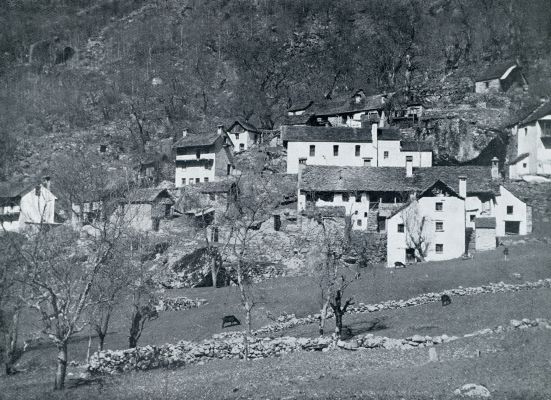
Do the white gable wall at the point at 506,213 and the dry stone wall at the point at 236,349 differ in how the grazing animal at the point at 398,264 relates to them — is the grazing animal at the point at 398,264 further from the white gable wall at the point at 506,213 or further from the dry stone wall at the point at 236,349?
the dry stone wall at the point at 236,349

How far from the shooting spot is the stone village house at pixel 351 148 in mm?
70938

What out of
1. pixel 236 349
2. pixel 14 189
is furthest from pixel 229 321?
pixel 14 189

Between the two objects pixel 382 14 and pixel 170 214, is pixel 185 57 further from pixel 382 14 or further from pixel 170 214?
pixel 170 214

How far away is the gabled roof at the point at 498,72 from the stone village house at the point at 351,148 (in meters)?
21.1

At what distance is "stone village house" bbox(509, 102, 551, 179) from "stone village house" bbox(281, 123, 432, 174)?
10.4m

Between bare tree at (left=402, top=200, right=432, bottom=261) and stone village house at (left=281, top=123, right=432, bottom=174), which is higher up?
stone village house at (left=281, top=123, right=432, bottom=174)

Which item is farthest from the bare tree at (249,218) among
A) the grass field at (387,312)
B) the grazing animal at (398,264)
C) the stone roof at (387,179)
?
the grazing animal at (398,264)

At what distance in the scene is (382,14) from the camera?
12700 centimetres

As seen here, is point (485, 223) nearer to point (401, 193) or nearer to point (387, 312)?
point (401, 193)

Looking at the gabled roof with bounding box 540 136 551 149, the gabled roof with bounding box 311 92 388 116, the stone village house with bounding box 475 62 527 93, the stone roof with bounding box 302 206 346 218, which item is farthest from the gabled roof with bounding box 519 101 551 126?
the gabled roof with bounding box 311 92 388 116

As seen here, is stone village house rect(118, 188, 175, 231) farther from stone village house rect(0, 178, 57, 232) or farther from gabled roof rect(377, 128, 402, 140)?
gabled roof rect(377, 128, 402, 140)

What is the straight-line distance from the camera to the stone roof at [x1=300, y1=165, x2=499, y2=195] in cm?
5831

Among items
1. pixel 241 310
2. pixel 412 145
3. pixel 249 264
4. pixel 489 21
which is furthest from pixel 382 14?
pixel 241 310

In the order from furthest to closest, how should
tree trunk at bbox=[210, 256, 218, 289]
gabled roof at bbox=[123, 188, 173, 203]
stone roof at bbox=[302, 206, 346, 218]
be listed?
gabled roof at bbox=[123, 188, 173, 203] → stone roof at bbox=[302, 206, 346, 218] → tree trunk at bbox=[210, 256, 218, 289]
